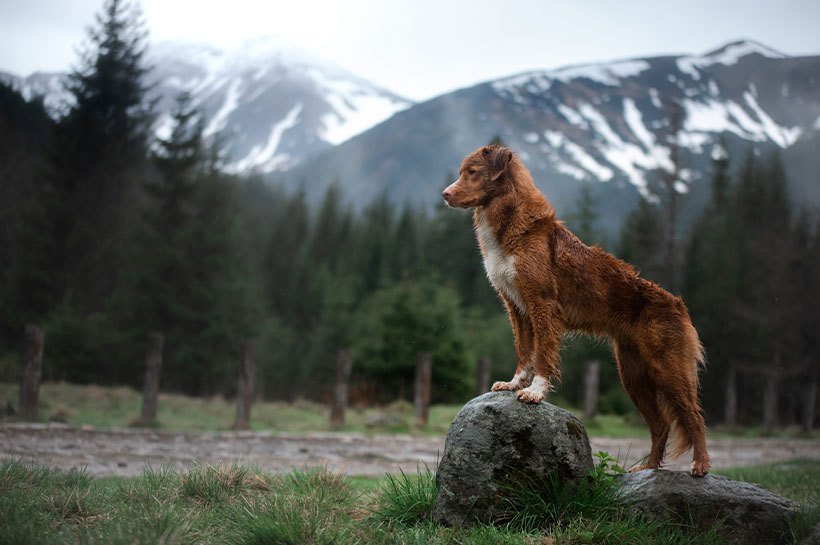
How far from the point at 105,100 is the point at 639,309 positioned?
105ft

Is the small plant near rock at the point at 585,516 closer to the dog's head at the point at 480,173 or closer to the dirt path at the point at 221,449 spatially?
the dog's head at the point at 480,173

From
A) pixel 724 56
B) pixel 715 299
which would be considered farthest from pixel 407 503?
pixel 724 56

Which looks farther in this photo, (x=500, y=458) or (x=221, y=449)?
Answer: (x=221, y=449)

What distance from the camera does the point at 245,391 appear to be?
16.9m

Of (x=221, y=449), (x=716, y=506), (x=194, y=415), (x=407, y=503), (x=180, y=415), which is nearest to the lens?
(x=716, y=506)

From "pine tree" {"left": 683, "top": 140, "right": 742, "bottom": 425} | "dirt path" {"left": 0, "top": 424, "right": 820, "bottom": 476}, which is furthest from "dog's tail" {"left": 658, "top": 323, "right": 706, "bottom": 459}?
"pine tree" {"left": 683, "top": 140, "right": 742, "bottom": 425}

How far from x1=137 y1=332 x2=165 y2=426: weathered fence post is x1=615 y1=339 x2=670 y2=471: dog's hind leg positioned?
12464mm

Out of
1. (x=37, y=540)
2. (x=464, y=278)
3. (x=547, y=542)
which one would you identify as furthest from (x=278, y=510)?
(x=464, y=278)

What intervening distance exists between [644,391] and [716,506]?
1.03 meters

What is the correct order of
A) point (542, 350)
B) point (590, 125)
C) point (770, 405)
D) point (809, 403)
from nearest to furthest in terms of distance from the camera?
1. point (542, 350)
2. point (770, 405)
3. point (809, 403)
4. point (590, 125)

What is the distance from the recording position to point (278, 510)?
16.9ft

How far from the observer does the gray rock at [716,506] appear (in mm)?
5441

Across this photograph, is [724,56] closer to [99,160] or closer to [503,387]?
[99,160]

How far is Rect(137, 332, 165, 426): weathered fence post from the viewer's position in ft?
51.7
